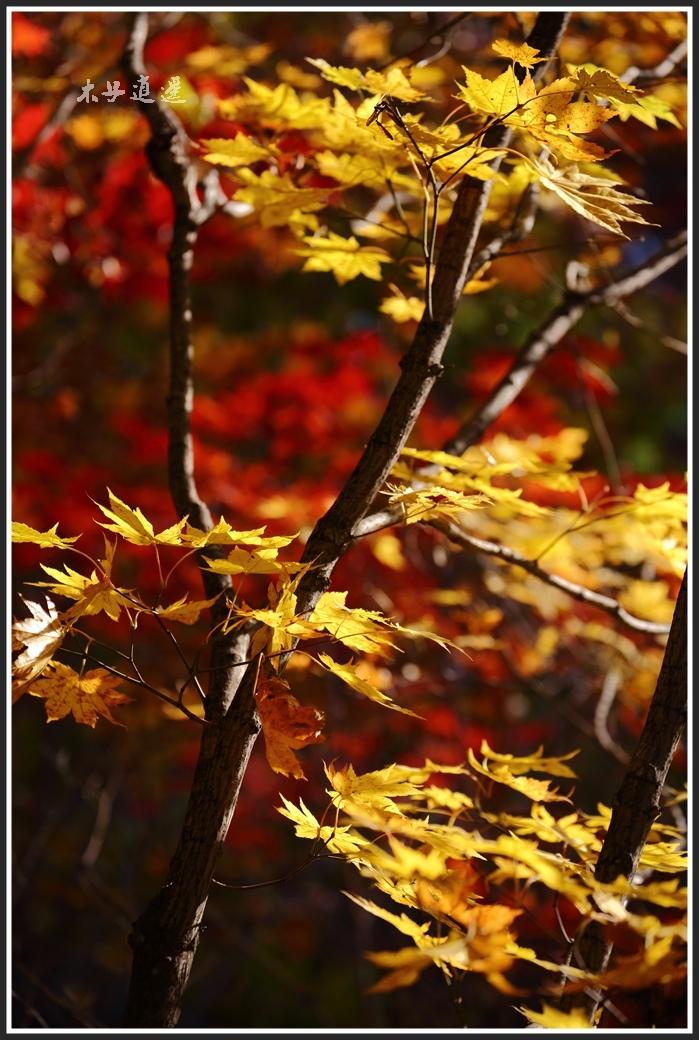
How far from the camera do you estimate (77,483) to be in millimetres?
3715

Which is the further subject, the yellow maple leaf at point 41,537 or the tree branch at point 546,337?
the tree branch at point 546,337

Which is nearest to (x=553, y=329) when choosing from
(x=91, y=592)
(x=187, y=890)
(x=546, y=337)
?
(x=546, y=337)

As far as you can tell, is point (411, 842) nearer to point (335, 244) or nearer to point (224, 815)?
point (224, 815)

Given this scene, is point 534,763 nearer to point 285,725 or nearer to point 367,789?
point 367,789

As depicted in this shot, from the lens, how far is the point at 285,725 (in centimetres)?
114

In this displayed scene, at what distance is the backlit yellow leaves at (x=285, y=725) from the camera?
3.71 ft

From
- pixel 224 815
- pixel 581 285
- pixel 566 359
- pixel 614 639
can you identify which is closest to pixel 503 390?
pixel 581 285

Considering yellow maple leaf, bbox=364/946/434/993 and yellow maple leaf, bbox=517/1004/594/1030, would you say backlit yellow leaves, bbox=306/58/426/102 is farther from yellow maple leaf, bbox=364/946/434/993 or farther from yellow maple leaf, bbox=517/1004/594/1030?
yellow maple leaf, bbox=517/1004/594/1030

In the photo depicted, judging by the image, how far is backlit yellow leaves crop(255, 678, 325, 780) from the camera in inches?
44.6

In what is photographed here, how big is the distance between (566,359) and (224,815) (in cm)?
322

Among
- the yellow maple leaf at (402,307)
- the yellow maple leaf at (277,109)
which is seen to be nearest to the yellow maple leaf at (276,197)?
the yellow maple leaf at (277,109)

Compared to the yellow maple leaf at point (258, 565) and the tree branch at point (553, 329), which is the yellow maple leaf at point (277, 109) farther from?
the yellow maple leaf at point (258, 565)

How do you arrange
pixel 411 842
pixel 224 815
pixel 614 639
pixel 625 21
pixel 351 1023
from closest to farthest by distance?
pixel 224 815, pixel 411 842, pixel 625 21, pixel 614 639, pixel 351 1023

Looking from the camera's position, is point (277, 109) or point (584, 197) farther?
point (277, 109)
